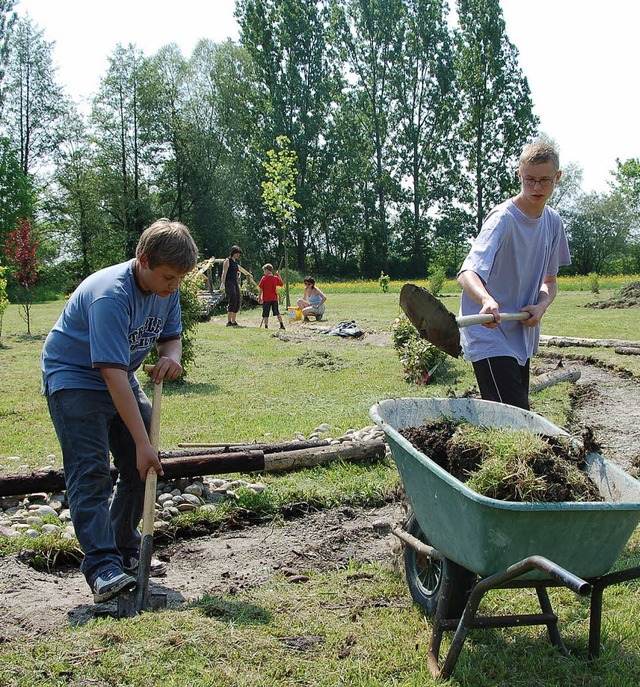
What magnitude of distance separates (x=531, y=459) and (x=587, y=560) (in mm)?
404

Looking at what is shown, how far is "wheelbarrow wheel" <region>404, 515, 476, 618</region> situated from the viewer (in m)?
2.74

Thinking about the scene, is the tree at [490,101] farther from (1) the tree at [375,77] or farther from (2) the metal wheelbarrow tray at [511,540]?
(2) the metal wheelbarrow tray at [511,540]

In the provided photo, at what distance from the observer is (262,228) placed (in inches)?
1996

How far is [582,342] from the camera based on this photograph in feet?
39.5

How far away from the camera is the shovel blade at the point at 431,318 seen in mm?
3504

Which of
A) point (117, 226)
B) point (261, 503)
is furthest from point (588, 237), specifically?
point (261, 503)

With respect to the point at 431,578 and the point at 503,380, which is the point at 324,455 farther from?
the point at 431,578

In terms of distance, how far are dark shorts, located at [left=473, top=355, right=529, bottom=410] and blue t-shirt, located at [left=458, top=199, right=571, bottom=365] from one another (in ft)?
0.12

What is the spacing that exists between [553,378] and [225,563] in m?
5.82

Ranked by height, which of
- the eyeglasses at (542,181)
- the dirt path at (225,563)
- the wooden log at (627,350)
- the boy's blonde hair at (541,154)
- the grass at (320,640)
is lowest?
the dirt path at (225,563)

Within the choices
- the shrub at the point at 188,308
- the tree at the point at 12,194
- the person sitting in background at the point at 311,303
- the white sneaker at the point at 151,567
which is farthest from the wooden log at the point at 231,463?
the tree at the point at 12,194

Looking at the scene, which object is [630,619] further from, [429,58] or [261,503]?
[429,58]

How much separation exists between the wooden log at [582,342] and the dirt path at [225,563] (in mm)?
7938

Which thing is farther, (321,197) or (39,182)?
(321,197)
